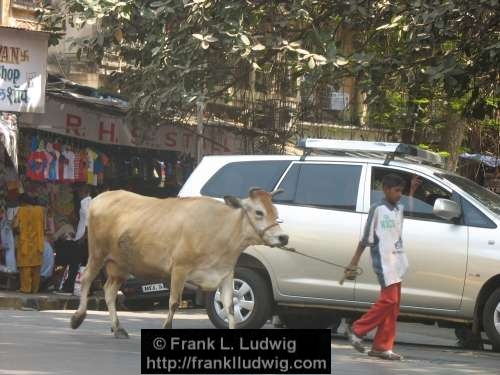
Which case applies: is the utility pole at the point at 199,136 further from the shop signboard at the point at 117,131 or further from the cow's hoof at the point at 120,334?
the cow's hoof at the point at 120,334

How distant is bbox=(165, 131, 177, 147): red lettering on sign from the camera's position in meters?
24.2

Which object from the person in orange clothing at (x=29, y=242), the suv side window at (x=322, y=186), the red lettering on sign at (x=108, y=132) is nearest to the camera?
the suv side window at (x=322, y=186)

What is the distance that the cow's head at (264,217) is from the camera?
1184 cm

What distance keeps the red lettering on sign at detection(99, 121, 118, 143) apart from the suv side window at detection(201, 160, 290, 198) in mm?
8766

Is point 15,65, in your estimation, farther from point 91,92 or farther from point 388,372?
point 388,372

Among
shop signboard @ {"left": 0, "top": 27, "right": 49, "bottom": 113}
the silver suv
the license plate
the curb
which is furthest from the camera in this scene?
shop signboard @ {"left": 0, "top": 27, "right": 49, "bottom": 113}

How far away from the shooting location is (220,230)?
12.1m

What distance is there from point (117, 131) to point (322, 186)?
32.4ft

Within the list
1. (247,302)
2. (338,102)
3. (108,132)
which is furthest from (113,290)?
(338,102)

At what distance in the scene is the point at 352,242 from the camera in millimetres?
13578

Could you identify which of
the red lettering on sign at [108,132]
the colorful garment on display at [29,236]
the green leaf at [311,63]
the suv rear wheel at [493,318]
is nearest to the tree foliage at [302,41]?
the green leaf at [311,63]

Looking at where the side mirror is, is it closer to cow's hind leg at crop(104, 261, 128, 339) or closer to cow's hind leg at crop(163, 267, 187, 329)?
cow's hind leg at crop(163, 267, 187, 329)

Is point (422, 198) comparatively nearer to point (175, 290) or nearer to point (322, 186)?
point (322, 186)

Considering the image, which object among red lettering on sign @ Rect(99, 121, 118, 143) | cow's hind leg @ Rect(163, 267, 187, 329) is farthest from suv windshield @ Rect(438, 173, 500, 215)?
red lettering on sign @ Rect(99, 121, 118, 143)
